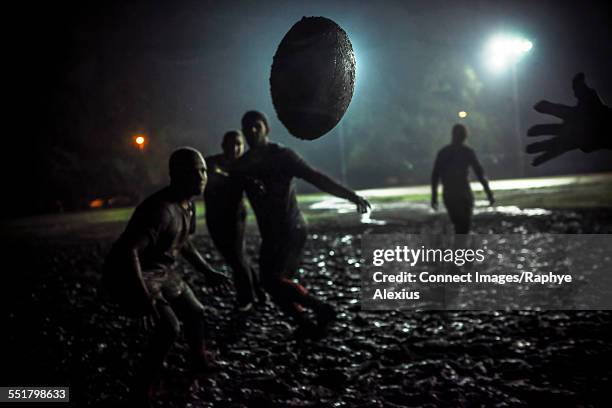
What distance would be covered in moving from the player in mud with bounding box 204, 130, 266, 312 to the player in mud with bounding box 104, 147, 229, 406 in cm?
142

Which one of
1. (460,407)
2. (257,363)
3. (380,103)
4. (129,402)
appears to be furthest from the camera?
(380,103)

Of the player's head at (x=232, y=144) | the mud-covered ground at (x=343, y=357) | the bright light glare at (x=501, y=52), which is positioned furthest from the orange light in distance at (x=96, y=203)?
the bright light glare at (x=501, y=52)

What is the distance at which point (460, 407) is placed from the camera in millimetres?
2547

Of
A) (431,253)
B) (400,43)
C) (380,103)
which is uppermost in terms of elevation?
(400,43)

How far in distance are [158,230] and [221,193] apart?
1.88 m

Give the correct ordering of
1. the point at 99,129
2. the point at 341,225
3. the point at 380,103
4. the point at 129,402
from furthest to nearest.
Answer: the point at 380,103
the point at 99,129
the point at 341,225
the point at 129,402

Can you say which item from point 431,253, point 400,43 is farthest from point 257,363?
point 400,43

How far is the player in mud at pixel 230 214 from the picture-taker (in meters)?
4.71

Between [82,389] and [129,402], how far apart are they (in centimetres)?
52

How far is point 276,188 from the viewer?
156 inches

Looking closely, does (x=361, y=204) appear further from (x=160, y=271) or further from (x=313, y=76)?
(x=313, y=76)

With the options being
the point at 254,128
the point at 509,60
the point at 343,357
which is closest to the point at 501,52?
the point at 509,60

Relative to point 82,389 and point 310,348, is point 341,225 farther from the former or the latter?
→ point 82,389

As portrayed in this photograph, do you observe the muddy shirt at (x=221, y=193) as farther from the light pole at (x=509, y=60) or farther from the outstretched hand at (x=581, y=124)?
the light pole at (x=509, y=60)
